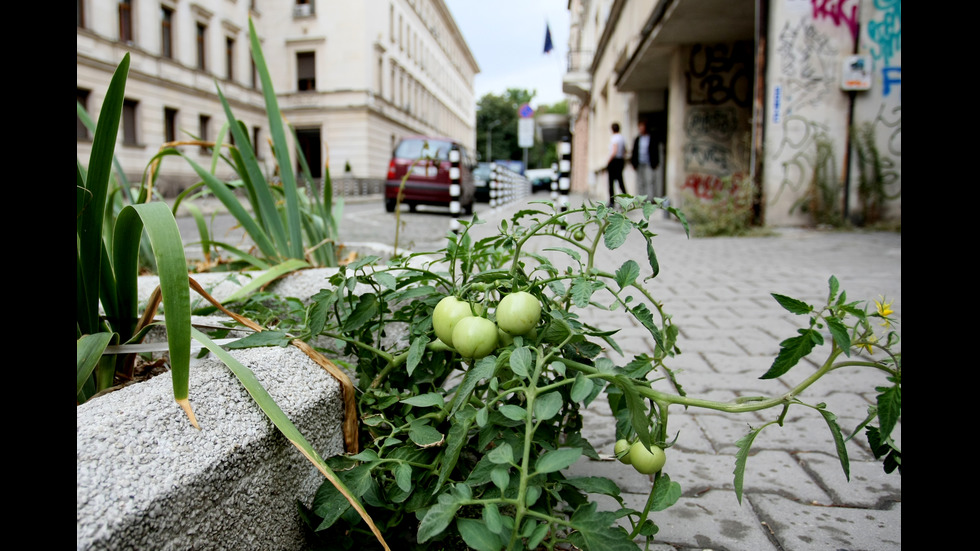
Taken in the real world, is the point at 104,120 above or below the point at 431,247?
above

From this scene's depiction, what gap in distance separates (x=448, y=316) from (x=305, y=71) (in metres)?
38.2

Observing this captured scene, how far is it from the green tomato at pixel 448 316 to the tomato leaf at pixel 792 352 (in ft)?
1.73

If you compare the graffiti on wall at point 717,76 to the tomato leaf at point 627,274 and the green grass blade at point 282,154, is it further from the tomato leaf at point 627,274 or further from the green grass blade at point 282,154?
the tomato leaf at point 627,274

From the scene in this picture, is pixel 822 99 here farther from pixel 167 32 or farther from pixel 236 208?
pixel 167 32

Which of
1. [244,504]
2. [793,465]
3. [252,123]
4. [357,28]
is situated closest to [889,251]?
[793,465]

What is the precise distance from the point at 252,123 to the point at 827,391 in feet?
103

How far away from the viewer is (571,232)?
1396 mm

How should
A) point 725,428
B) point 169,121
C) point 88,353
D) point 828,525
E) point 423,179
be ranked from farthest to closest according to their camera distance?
point 169,121, point 423,179, point 725,428, point 828,525, point 88,353

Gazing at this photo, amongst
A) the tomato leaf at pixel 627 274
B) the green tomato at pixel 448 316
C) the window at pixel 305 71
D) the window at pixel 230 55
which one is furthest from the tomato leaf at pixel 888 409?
the window at pixel 305 71

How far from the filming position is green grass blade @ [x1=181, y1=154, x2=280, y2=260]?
2.28 m

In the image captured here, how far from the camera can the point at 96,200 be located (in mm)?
1358

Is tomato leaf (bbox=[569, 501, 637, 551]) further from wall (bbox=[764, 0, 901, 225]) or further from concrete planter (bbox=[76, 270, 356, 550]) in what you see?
wall (bbox=[764, 0, 901, 225])

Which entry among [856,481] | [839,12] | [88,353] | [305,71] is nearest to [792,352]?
[856,481]
